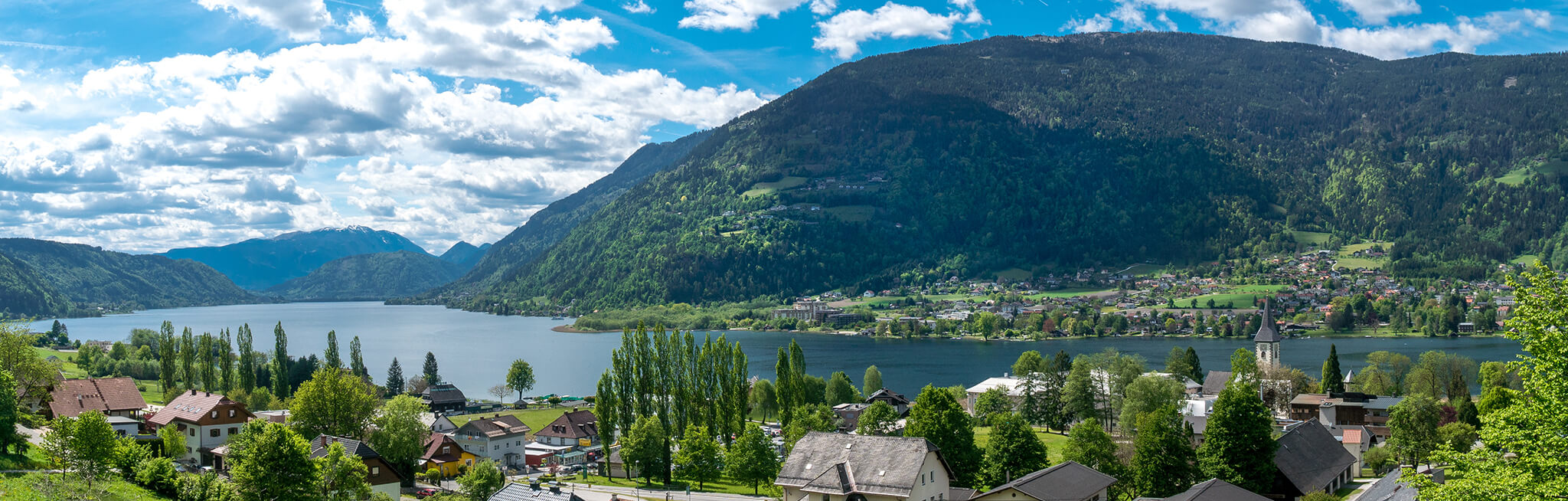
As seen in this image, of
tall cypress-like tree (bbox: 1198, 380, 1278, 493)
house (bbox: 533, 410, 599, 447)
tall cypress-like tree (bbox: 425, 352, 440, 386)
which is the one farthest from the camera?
tall cypress-like tree (bbox: 425, 352, 440, 386)

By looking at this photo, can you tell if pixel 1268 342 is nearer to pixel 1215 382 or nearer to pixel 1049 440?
pixel 1215 382

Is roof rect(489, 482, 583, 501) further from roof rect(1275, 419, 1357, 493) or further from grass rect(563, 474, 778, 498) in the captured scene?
roof rect(1275, 419, 1357, 493)

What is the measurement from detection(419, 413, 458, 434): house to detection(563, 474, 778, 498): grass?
585 inches

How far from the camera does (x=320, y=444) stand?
39.9 meters

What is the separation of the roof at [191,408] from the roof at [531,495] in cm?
2405

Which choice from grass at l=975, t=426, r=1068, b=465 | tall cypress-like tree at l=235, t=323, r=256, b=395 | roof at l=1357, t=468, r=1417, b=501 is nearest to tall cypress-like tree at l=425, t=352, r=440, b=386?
tall cypress-like tree at l=235, t=323, r=256, b=395

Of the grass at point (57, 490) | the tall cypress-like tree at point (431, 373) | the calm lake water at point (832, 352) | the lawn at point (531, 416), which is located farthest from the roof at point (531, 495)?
the tall cypress-like tree at point (431, 373)

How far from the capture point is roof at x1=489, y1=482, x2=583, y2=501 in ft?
99.5

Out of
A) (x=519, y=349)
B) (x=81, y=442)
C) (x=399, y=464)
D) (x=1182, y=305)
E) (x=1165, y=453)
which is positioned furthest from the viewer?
(x=1182, y=305)

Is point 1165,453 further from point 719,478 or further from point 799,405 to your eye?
point 799,405

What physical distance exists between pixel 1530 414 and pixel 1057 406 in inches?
1913

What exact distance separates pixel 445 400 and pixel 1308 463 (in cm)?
6181

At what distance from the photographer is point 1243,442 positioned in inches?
1385

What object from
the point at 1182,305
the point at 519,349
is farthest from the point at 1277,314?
the point at 519,349
